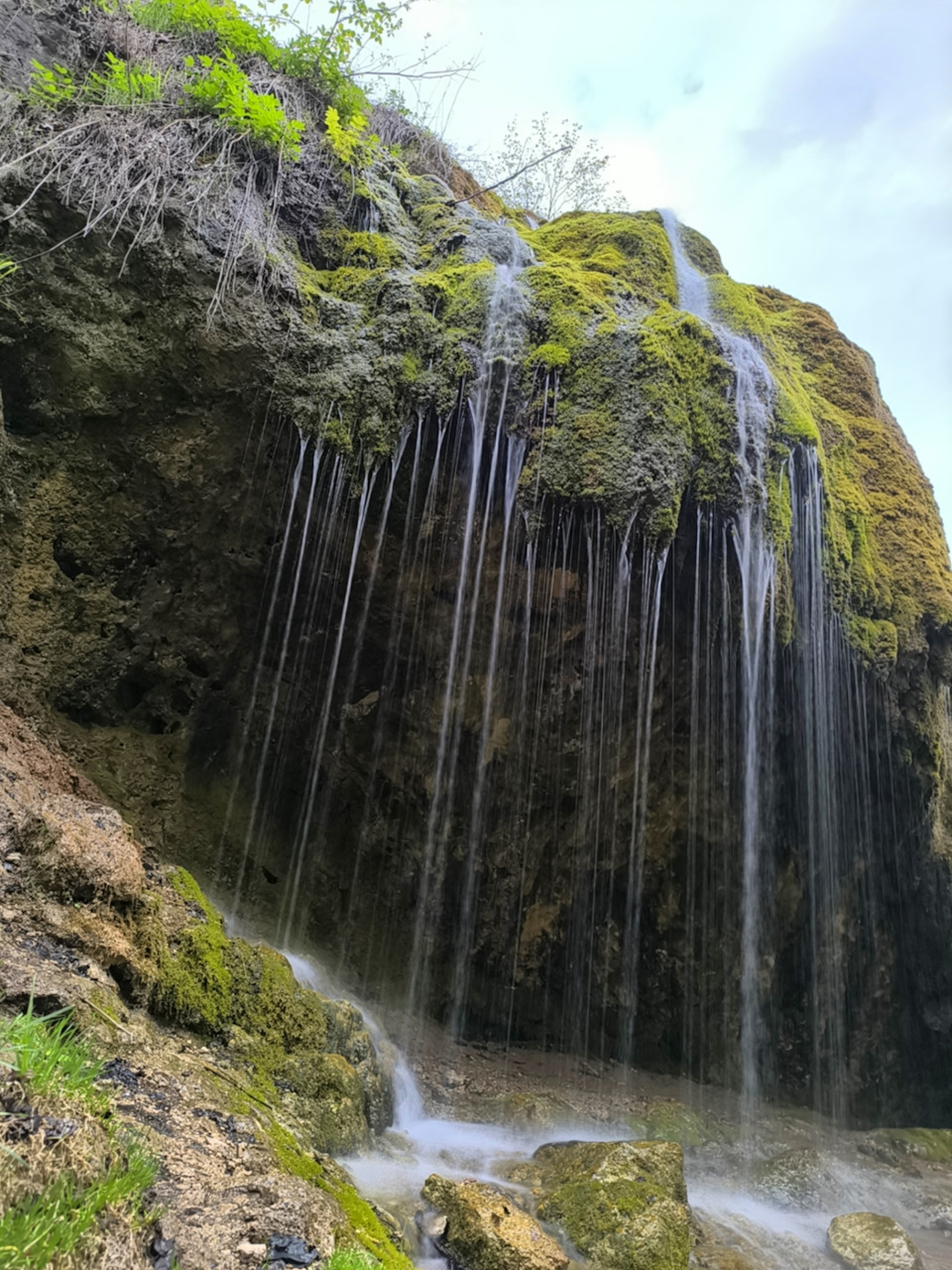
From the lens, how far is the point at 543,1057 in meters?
8.32

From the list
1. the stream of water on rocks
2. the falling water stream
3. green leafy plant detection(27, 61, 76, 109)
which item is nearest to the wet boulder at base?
the stream of water on rocks

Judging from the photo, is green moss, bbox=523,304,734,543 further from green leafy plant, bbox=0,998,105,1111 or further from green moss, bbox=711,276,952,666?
green leafy plant, bbox=0,998,105,1111

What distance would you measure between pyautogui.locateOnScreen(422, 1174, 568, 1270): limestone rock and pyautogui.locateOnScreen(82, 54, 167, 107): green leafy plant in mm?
9034

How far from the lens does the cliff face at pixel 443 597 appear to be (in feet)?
21.7

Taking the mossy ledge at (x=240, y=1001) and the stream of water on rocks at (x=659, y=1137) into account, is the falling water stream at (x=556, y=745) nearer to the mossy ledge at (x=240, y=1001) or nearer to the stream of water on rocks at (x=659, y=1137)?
the stream of water on rocks at (x=659, y=1137)

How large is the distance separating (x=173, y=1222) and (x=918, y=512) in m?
11.0

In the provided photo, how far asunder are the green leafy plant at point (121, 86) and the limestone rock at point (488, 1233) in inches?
356

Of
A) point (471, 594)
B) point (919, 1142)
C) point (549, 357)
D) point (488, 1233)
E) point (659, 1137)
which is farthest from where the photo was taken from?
point (919, 1142)

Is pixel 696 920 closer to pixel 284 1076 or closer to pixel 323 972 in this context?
pixel 323 972

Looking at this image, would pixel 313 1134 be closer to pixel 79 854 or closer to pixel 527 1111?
pixel 79 854

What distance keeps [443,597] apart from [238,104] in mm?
5131

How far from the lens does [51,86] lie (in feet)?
21.6

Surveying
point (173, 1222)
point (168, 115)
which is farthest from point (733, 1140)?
point (168, 115)

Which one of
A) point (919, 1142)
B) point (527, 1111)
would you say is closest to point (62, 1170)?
point (527, 1111)
